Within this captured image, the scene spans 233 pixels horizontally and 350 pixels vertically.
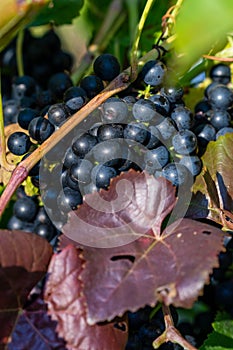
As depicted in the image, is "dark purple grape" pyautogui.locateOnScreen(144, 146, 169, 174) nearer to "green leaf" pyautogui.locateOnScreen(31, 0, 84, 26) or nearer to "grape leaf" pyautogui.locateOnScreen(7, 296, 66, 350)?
"grape leaf" pyautogui.locateOnScreen(7, 296, 66, 350)

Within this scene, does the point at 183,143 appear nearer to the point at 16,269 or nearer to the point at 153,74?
the point at 153,74

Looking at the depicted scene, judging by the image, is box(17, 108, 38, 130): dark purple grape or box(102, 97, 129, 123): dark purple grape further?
box(17, 108, 38, 130): dark purple grape

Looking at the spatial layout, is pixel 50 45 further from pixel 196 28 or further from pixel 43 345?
pixel 196 28

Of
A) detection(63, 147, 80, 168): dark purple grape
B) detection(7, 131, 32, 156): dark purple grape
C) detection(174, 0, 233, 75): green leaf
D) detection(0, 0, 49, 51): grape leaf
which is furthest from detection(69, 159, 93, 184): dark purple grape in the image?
detection(174, 0, 233, 75): green leaf

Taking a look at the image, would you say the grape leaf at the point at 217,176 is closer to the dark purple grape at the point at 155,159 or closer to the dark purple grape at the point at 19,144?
the dark purple grape at the point at 155,159

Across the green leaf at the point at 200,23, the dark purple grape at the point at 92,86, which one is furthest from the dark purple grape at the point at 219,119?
the green leaf at the point at 200,23

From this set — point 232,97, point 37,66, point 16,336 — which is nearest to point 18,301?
point 16,336

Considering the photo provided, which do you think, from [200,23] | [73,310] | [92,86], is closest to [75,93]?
[92,86]
